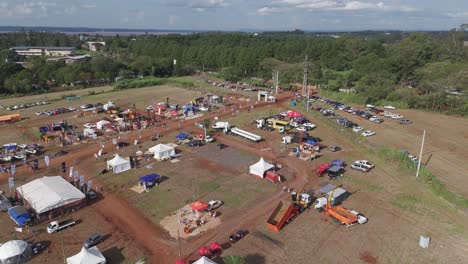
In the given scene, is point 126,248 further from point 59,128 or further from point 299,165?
point 59,128

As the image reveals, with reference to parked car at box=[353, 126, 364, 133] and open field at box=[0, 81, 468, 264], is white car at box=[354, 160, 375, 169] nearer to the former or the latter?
open field at box=[0, 81, 468, 264]

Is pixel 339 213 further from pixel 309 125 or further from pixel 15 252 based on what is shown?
pixel 309 125

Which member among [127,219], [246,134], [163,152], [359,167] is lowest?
[127,219]

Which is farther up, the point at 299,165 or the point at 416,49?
the point at 416,49

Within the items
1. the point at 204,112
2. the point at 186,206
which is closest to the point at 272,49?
the point at 204,112

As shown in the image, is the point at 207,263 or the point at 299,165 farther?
the point at 299,165

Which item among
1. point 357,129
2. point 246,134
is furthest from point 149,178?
point 357,129
